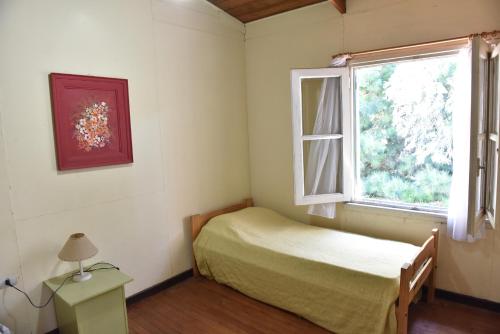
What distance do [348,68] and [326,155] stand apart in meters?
0.79

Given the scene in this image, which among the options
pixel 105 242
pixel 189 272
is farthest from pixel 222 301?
pixel 105 242

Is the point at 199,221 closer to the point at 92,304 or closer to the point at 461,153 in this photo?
the point at 92,304

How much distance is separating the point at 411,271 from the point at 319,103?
Answer: 63.9 inches

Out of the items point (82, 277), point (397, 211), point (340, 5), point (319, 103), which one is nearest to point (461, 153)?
point (397, 211)

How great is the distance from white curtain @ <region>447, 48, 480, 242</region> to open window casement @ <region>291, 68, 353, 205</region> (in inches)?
32.8

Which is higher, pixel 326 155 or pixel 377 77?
pixel 377 77

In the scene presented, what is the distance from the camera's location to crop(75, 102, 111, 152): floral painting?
2381mm

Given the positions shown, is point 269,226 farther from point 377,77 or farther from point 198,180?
point 377,77

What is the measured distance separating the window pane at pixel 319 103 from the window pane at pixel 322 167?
11 cm

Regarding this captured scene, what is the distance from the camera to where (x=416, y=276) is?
7.30 feet

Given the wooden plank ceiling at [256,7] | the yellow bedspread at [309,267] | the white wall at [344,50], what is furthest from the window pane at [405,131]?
the wooden plank ceiling at [256,7]

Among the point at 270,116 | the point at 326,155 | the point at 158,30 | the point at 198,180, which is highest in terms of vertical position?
the point at 158,30

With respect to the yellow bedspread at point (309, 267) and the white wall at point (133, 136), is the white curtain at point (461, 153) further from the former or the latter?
the white wall at point (133, 136)

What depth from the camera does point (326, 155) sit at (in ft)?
10.2
